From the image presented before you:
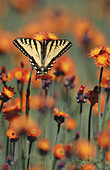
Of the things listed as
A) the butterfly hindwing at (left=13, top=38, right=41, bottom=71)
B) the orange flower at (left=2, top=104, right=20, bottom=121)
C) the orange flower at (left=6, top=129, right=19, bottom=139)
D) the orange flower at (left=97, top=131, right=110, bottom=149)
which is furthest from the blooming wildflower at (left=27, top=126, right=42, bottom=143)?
the butterfly hindwing at (left=13, top=38, right=41, bottom=71)

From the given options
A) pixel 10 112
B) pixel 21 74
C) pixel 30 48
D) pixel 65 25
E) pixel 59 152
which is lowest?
pixel 59 152

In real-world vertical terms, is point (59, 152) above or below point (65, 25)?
below

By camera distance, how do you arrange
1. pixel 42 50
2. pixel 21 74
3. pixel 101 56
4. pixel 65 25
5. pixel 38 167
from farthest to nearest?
pixel 65 25 < pixel 42 50 < pixel 21 74 < pixel 38 167 < pixel 101 56

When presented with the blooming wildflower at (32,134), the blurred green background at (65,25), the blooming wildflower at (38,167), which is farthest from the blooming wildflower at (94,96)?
the blurred green background at (65,25)

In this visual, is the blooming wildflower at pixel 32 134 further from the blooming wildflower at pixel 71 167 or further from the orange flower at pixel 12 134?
the blooming wildflower at pixel 71 167

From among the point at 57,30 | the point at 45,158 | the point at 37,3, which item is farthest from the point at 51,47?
the point at 37,3

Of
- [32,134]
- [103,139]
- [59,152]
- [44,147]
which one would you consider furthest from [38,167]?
[103,139]

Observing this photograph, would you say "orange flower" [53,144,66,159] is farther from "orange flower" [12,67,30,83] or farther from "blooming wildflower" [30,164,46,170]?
"orange flower" [12,67,30,83]

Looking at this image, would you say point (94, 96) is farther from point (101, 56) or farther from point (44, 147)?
point (44, 147)
